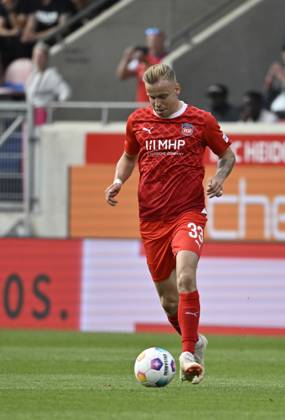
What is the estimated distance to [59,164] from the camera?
22188 mm

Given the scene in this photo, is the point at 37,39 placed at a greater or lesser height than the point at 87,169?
greater

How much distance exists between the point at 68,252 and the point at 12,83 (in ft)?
16.7

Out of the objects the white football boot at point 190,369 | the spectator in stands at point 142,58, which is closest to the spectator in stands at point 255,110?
the spectator in stands at point 142,58

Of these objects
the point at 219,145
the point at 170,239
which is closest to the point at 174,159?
the point at 219,145

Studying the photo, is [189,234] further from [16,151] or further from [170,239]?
[16,151]

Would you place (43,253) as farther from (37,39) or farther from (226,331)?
(37,39)

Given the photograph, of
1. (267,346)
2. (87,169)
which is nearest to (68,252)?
(87,169)

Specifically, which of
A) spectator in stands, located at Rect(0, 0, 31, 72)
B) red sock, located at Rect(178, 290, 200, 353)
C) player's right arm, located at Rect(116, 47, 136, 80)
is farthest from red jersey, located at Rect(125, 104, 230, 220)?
spectator in stands, located at Rect(0, 0, 31, 72)

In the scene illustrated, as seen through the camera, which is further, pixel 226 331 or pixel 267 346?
pixel 226 331

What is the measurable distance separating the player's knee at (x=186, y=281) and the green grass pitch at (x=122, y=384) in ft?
2.48

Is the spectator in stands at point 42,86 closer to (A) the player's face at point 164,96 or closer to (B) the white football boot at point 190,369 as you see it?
(A) the player's face at point 164,96

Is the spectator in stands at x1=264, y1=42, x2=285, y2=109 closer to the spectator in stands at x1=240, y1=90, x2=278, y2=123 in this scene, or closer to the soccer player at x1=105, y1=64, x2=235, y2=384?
the spectator in stands at x1=240, y1=90, x2=278, y2=123

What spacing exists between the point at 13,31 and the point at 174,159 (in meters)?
13.2

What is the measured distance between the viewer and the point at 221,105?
2161 centimetres
